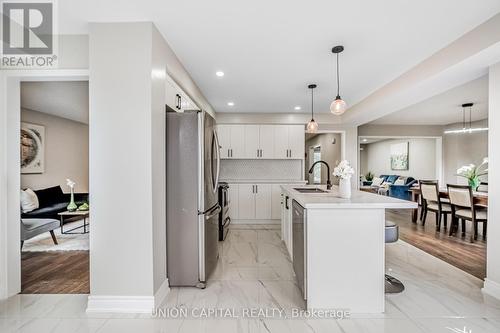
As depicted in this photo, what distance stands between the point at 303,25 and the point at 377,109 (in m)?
2.69

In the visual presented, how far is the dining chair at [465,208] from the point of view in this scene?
3.79m

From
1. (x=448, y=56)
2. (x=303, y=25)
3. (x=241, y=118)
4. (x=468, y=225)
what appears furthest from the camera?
(x=241, y=118)

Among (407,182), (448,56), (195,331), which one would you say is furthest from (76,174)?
(407,182)

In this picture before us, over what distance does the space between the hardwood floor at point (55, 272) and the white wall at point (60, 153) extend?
2.65 metres

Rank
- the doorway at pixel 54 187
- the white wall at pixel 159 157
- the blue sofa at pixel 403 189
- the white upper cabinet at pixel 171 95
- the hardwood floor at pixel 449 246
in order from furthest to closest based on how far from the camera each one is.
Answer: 1. the blue sofa at pixel 403 189
2. the hardwood floor at pixel 449 246
3. the doorway at pixel 54 187
4. the white upper cabinet at pixel 171 95
5. the white wall at pixel 159 157

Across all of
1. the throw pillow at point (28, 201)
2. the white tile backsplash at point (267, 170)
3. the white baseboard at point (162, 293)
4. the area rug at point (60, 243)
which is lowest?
the area rug at point (60, 243)

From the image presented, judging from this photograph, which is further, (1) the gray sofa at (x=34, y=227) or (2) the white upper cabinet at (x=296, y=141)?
(2) the white upper cabinet at (x=296, y=141)

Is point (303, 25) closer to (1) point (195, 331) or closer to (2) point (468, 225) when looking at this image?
(1) point (195, 331)

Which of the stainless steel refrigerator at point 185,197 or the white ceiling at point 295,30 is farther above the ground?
the white ceiling at point 295,30

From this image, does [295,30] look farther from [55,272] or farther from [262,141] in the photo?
[55,272]

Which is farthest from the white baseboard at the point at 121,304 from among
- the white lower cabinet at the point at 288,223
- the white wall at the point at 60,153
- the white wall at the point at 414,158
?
the white wall at the point at 414,158

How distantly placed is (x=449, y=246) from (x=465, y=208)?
1.00 m

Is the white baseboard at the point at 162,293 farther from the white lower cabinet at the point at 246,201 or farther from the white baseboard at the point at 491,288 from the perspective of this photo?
the white baseboard at the point at 491,288

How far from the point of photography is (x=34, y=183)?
16.7 ft
